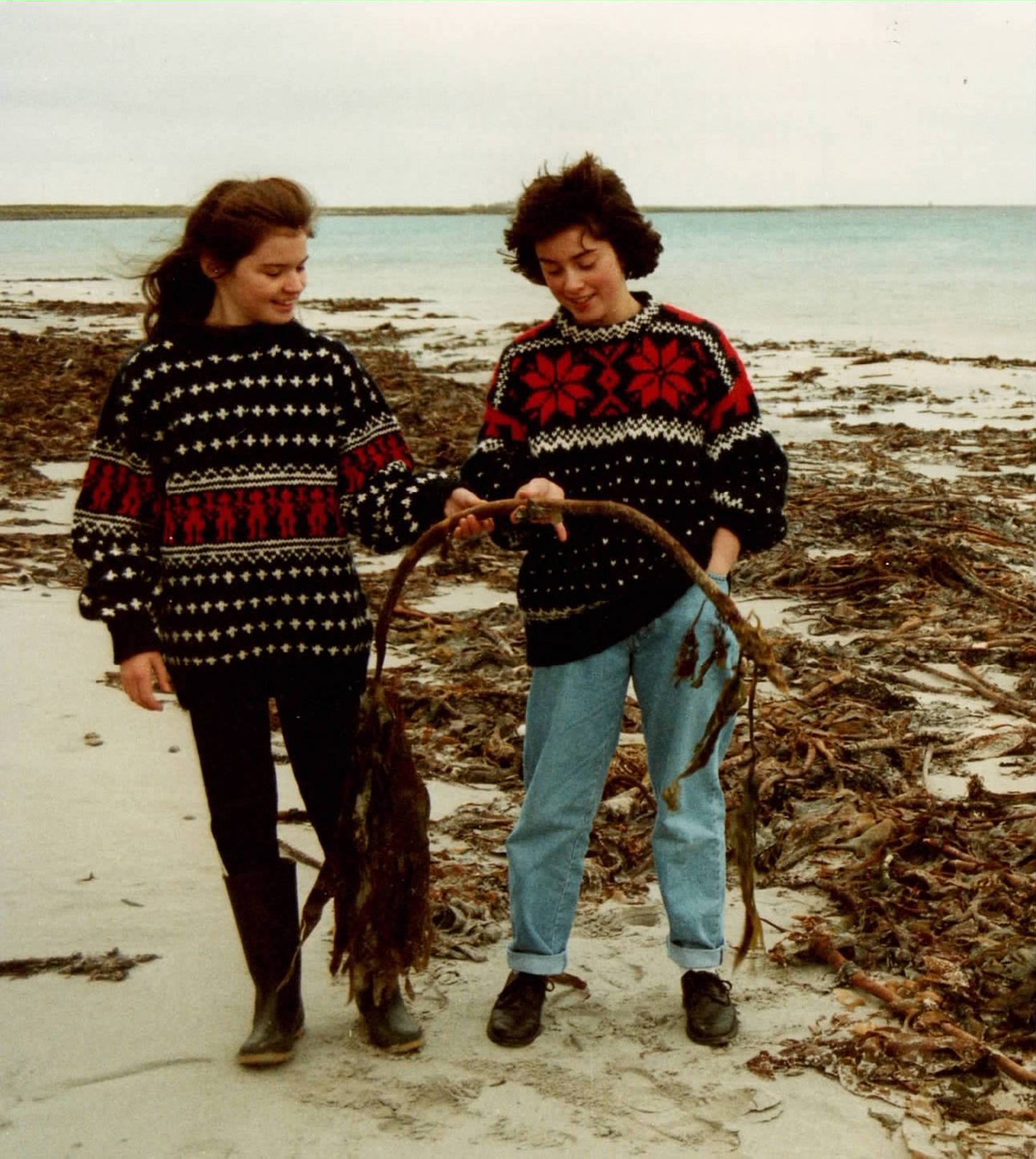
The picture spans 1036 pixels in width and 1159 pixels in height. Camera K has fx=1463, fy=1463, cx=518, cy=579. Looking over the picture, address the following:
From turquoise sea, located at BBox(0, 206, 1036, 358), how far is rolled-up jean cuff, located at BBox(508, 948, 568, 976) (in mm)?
1722

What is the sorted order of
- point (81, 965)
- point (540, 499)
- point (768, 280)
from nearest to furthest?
point (540, 499) < point (81, 965) < point (768, 280)

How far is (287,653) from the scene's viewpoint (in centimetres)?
303

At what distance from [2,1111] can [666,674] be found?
1573 mm

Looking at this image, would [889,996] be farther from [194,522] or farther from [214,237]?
[214,237]

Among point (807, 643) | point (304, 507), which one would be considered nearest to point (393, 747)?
point (304, 507)

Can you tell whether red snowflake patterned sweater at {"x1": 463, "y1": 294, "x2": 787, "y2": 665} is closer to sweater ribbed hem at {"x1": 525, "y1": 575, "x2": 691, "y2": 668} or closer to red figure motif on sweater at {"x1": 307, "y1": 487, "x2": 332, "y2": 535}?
sweater ribbed hem at {"x1": 525, "y1": 575, "x2": 691, "y2": 668}

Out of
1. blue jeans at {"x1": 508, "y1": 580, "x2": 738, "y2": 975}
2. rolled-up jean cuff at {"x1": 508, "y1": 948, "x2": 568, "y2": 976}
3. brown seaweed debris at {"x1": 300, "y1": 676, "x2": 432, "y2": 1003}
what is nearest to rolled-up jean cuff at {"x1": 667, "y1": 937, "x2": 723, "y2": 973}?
blue jeans at {"x1": 508, "y1": 580, "x2": 738, "y2": 975}

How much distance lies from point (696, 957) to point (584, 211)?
160 cm

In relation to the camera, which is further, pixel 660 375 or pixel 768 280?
pixel 768 280

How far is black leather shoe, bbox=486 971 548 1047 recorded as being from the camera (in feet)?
10.2

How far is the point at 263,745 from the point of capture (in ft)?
10.2

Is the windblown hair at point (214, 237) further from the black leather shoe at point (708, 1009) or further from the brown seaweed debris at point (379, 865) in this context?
the black leather shoe at point (708, 1009)

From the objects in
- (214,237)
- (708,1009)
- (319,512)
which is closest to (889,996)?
(708,1009)

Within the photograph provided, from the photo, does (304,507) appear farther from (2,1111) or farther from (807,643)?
(807,643)
